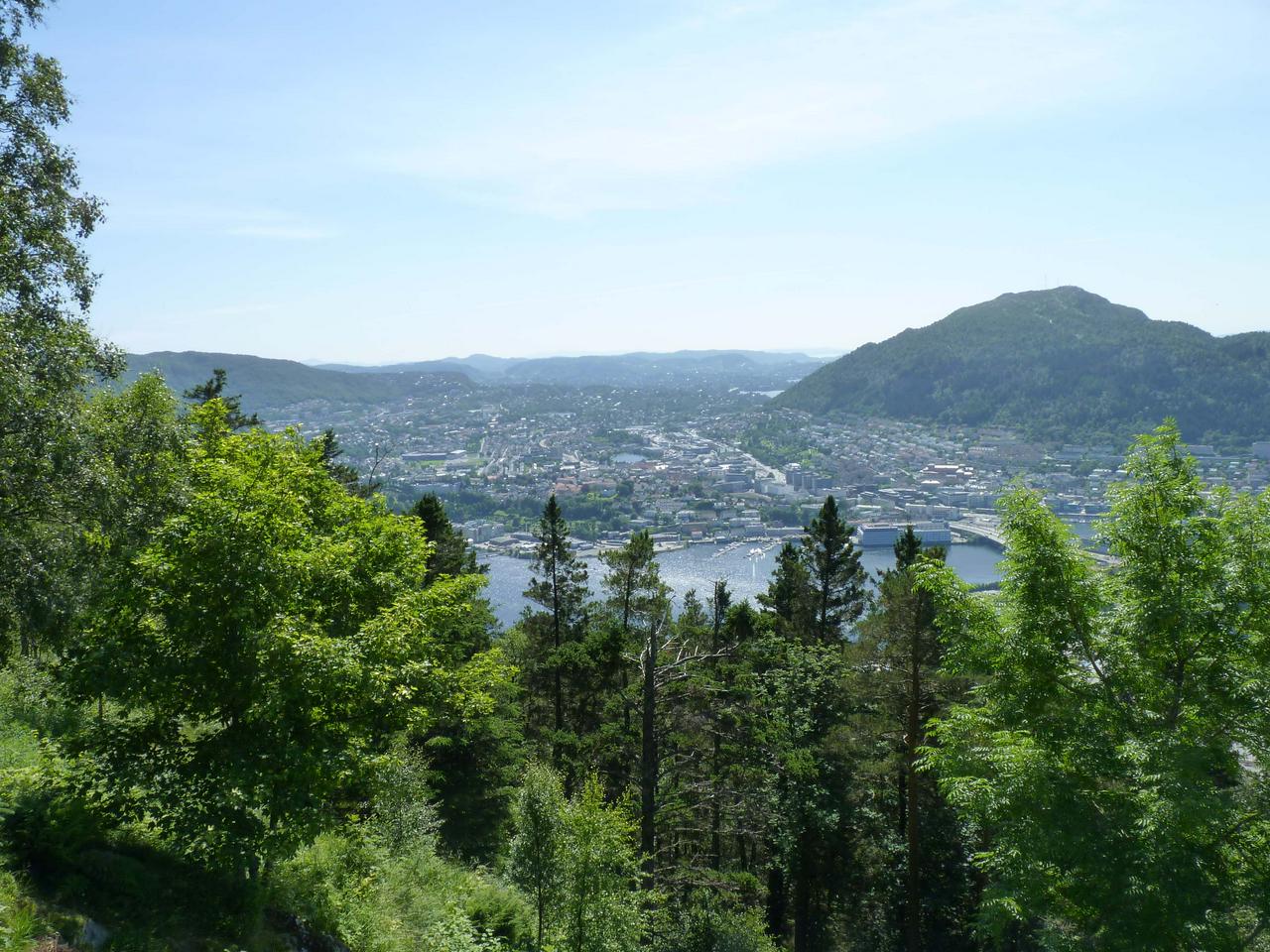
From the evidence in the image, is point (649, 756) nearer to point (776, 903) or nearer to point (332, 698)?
point (332, 698)

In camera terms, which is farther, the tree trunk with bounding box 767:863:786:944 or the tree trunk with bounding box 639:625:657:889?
the tree trunk with bounding box 767:863:786:944

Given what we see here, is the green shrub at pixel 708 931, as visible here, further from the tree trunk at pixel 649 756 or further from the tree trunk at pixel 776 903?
the tree trunk at pixel 776 903

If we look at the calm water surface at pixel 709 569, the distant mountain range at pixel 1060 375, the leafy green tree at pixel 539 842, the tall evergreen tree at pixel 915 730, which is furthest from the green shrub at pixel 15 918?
the distant mountain range at pixel 1060 375

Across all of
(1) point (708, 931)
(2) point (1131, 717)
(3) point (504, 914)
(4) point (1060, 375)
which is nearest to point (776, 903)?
(1) point (708, 931)

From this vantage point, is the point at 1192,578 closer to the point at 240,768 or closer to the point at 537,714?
the point at 240,768

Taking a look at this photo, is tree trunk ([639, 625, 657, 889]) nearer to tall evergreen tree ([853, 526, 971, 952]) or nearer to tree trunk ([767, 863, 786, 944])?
tall evergreen tree ([853, 526, 971, 952])

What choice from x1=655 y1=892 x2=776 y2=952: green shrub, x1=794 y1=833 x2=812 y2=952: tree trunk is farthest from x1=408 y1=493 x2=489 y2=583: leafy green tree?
x1=794 y1=833 x2=812 y2=952: tree trunk

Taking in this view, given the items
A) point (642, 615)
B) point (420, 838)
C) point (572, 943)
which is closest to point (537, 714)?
point (642, 615)
